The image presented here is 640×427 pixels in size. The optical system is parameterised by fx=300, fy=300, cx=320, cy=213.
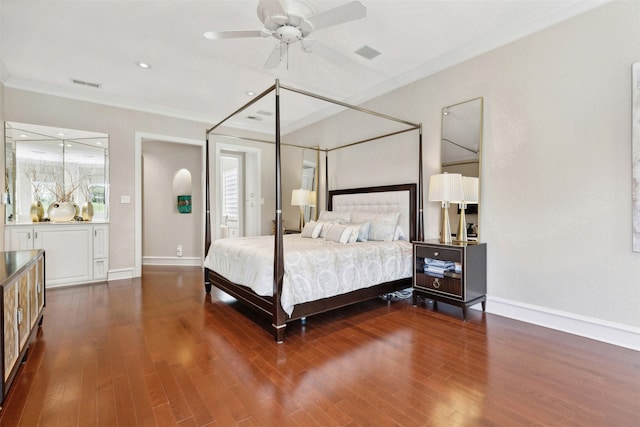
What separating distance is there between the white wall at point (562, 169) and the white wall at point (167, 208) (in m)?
5.02

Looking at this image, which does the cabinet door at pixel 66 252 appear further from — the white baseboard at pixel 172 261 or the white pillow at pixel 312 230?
the white pillow at pixel 312 230

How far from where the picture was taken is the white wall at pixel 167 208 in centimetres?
610

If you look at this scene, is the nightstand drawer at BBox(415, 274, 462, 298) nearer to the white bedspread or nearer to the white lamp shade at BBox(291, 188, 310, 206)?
the white bedspread

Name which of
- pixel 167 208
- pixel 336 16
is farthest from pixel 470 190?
pixel 167 208

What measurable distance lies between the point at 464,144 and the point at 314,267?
7.27 feet

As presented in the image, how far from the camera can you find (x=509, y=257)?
10.1 ft

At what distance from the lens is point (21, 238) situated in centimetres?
402

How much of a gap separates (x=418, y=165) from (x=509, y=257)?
151 centimetres

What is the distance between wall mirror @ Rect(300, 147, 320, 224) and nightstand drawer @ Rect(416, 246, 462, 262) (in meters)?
2.41

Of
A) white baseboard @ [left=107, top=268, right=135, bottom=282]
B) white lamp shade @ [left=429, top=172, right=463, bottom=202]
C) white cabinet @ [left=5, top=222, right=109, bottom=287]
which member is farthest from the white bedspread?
white cabinet @ [left=5, top=222, right=109, bottom=287]

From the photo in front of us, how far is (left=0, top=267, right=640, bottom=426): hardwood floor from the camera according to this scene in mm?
1615

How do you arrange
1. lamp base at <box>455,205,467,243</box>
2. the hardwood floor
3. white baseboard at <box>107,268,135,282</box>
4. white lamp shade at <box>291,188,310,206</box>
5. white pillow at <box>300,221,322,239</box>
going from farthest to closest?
white lamp shade at <box>291,188,310,206</box> < white baseboard at <box>107,268,135,282</box> < white pillow at <box>300,221,322,239</box> < lamp base at <box>455,205,467,243</box> < the hardwood floor

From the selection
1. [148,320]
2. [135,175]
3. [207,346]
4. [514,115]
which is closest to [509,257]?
[514,115]

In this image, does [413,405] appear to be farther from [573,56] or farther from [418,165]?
[573,56]
